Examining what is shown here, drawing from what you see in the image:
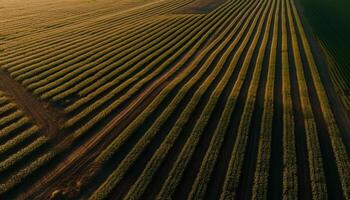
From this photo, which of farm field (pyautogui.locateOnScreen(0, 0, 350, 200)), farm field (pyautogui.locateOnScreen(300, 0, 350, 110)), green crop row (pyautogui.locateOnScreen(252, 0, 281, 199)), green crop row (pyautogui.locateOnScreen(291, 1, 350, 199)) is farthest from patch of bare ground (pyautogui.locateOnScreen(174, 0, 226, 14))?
green crop row (pyautogui.locateOnScreen(291, 1, 350, 199))

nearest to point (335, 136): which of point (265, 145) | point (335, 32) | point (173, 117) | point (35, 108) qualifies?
point (265, 145)

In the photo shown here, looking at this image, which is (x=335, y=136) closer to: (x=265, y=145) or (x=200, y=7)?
(x=265, y=145)

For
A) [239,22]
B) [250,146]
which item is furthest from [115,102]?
[239,22]

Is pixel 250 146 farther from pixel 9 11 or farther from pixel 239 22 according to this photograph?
pixel 9 11

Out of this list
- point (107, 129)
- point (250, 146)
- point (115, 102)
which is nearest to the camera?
point (250, 146)

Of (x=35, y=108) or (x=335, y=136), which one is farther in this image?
(x=35, y=108)

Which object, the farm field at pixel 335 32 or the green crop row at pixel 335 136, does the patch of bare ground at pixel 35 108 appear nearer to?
the green crop row at pixel 335 136
